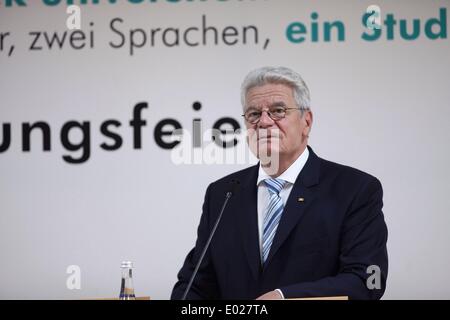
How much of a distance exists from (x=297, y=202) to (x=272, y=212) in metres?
0.12

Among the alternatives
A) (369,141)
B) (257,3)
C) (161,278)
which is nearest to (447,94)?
(369,141)

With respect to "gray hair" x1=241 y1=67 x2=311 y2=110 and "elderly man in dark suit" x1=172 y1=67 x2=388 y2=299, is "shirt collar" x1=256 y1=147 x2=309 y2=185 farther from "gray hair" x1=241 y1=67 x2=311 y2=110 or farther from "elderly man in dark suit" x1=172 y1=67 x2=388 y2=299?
"gray hair" x1=241 y1=67 x2=311 y2=110

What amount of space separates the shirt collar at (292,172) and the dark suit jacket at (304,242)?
44mm

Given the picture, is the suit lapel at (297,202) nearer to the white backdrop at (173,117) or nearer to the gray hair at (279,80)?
the gray hair at (279,80)

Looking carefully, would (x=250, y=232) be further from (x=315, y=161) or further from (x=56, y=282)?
(x=56, y=282)

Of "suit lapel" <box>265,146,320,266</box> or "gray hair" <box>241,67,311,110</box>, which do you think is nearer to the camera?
"suit lapel" <box>265,146,320,266</box>

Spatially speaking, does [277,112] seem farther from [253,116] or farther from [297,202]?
[297,202]

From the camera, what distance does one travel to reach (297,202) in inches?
124

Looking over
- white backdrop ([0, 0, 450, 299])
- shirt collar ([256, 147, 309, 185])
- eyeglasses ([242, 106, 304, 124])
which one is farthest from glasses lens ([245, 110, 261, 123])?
white backdrop ([0, 0, 450, 299])

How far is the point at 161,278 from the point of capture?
16.2 ft

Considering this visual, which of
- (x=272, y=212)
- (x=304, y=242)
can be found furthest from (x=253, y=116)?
(x=304, y=242)

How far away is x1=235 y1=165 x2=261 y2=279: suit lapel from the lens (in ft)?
10.2

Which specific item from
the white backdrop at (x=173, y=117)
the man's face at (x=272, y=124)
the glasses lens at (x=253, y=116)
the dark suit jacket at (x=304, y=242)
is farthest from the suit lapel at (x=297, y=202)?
the white backdrop at (x=173, y=117)

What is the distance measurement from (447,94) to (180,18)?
1.78 metres
